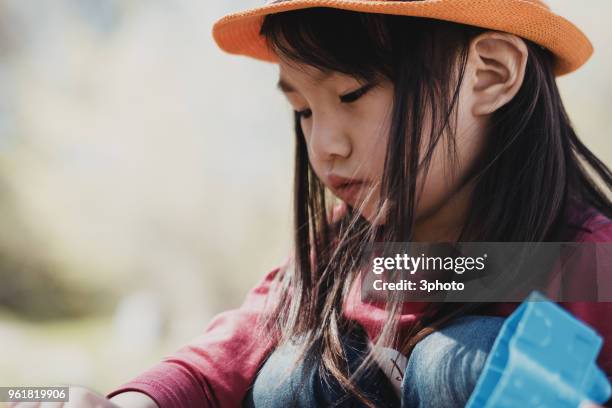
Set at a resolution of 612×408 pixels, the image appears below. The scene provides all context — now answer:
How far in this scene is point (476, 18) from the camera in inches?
28.2

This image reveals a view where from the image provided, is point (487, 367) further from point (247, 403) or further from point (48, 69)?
point (48, 69)

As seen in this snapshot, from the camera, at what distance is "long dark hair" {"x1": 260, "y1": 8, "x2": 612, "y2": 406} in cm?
74

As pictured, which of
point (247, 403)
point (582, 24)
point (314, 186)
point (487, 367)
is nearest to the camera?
point (487, 367)

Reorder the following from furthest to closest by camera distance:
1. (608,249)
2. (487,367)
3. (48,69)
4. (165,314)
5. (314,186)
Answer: (48,69)
(165,314)
(314,186)
(608,249)
(487,367)

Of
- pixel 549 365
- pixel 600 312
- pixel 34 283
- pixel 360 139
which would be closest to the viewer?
pixel 549 365

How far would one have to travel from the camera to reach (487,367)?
0.55m


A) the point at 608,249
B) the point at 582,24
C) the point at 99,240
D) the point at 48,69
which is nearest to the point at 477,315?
the point at 608,249

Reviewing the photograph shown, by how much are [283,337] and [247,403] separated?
0.28 ft

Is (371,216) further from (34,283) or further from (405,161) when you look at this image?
(34,283)

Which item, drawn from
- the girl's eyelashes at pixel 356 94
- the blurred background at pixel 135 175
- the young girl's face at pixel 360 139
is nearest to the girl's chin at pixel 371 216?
the young girl's face at pixel 360 139

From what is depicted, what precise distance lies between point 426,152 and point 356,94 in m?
0.09

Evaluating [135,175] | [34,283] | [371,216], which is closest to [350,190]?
[371,216]

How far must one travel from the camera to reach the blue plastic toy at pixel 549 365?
507 mm

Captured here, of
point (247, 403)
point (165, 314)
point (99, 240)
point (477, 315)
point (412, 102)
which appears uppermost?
point (412, 102)
